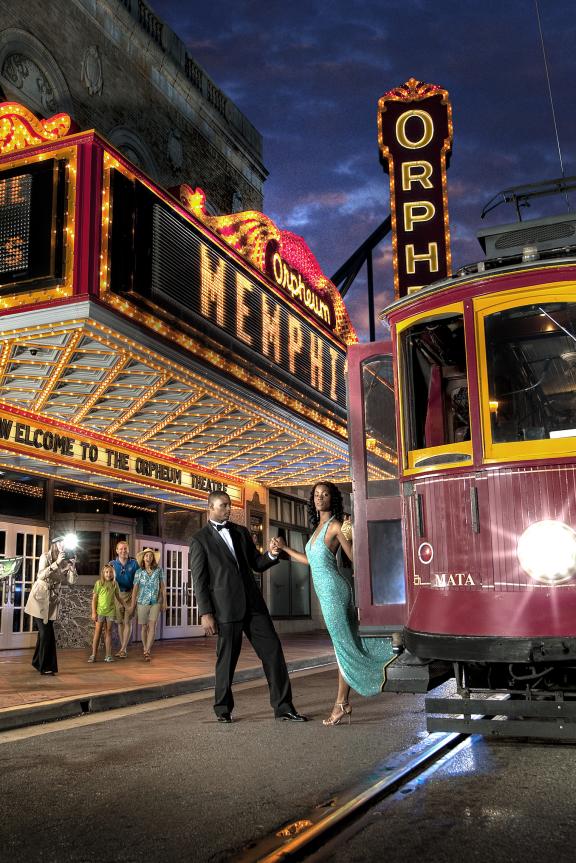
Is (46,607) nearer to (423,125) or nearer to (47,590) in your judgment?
(47,590)

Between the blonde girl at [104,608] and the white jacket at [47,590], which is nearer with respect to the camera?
the white jacket at [47,590]

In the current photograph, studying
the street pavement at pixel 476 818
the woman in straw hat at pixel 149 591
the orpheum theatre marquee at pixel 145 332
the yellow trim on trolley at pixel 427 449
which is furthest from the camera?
the woman in straw hat at pixel 149 591

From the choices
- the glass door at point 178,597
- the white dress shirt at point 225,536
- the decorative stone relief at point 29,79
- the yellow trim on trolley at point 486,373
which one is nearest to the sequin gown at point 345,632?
the white dress shirt at point 225,536

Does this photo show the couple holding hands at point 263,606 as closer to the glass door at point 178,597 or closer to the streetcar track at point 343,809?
the streetcar track at point 343,809

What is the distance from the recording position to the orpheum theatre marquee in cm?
1037

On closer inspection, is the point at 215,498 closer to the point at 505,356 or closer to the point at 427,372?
the point at 427,372

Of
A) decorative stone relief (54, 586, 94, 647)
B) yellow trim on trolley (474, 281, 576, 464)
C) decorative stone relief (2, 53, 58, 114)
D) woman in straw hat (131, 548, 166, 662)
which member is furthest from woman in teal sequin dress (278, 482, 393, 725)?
decorative stone relief (2, 53, 58, 114)

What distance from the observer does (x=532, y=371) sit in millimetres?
5586

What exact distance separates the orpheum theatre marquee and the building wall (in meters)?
4.09

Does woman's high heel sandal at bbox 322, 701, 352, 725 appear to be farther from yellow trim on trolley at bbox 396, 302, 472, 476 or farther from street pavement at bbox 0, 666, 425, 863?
yellow trim on trolley at bbox 396, 302, 472, 476

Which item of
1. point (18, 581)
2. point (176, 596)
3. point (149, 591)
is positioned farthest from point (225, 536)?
point (176, 596)

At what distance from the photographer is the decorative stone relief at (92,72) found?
56.4 feet

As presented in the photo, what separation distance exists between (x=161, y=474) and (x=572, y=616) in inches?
545

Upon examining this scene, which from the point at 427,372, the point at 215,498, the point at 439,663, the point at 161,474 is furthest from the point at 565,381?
the point at 161,474
